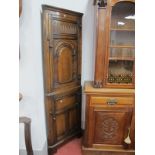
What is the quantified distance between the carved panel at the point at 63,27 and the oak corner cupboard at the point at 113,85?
0.32m

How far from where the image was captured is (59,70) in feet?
6.48

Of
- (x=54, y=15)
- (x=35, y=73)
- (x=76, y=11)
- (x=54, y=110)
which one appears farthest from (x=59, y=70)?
(x=76, y=11)

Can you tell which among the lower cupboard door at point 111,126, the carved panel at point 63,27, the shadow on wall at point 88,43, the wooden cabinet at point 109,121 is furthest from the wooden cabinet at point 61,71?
the lower cupboard door at point 111,126

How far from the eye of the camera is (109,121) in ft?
6.45

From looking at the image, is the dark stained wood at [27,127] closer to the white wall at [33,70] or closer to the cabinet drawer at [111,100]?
the white wall at [33,70]

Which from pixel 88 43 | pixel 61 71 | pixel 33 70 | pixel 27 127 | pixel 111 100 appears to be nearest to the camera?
pixel 27 127

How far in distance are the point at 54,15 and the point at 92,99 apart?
954 millimetres

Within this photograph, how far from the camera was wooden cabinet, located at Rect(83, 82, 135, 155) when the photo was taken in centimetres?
189

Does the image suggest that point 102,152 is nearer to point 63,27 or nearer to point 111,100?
point 111,100

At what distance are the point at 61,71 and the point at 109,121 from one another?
77 centimetres

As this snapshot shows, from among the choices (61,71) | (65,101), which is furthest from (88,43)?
(65,101)

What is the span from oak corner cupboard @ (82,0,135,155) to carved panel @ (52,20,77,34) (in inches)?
12.4

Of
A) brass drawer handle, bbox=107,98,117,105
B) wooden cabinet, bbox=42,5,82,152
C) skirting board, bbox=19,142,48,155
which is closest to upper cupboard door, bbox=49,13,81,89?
wooden cabinet, bbox=42,5,82,152
